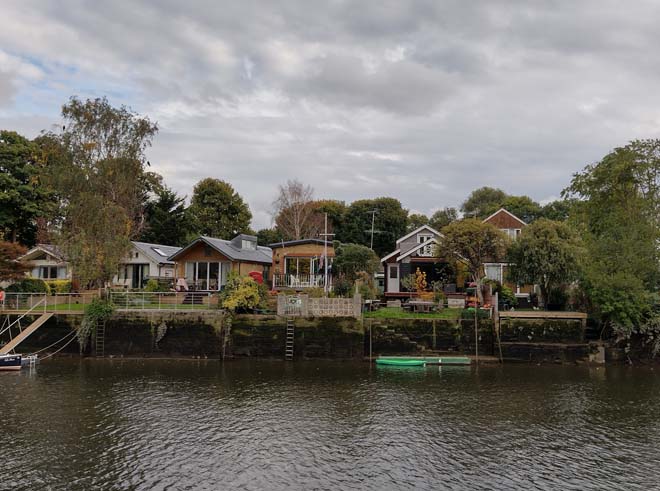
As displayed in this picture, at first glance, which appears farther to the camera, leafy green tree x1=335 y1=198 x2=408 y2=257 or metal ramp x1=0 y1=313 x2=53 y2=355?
leafy green tree x1=335 y1=198 x2=408 y2=257

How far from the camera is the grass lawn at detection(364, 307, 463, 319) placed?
31797 millimetres

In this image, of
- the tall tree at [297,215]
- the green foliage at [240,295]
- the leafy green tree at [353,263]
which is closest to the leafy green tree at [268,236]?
the tall tree at [297,215]

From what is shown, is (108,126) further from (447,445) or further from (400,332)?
(447,445)

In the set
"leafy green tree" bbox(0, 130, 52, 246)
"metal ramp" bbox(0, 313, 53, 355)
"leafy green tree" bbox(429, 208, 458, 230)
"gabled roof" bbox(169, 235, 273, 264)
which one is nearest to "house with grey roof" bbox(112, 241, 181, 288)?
"gabled roof" bbox(169, 235, 273, 264)

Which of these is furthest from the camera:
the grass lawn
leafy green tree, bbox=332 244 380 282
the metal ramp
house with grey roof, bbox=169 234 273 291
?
house with grey roof, bbox=169 234 273 291

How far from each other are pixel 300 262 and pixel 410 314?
12.3 meters

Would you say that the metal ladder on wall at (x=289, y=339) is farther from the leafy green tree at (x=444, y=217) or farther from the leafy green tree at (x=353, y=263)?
the leafy green tree at (x=444, y=217)

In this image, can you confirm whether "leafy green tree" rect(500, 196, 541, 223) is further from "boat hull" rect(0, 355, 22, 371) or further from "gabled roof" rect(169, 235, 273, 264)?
"boat hull" rect(0, 355, 22, 371)

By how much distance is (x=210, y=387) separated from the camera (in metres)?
24.2

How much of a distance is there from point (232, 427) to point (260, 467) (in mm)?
3790

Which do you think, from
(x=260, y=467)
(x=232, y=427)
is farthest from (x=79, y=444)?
(x=260, y=467)

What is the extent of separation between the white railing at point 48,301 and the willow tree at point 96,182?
50.0 inches

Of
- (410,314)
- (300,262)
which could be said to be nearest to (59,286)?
(300,262)

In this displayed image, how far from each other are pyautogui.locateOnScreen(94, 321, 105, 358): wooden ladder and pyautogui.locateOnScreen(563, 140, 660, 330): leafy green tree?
3080 centimetres
